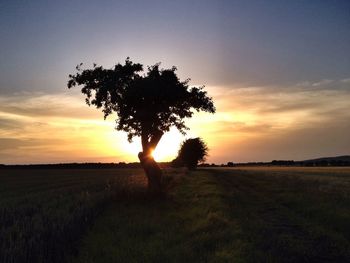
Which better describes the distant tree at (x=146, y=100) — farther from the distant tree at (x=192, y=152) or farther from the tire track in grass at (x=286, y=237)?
the distant tree at (x=192, y=152)

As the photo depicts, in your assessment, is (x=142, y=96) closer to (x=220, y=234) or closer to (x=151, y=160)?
(x=151, y=160)

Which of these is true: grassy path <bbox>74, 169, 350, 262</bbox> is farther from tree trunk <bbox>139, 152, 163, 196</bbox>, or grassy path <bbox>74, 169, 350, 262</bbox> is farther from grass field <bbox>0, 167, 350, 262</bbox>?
tree trunk <bbox>139, 152, 163, 196</bbox>

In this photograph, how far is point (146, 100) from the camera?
3259 cm

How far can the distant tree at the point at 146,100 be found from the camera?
106ft

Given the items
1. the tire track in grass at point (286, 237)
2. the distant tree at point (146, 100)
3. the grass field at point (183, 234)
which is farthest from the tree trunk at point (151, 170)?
the tire track in grass at point (286, 237)

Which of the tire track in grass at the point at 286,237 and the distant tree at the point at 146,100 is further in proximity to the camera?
the distant tree at the point at 146,100

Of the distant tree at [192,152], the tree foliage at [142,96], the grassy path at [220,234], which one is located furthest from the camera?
the distant tree at [192,152]

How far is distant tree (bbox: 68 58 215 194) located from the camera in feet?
106

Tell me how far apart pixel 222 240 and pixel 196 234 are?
1.30 metres

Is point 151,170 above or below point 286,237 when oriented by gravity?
above

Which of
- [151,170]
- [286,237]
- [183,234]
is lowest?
[286,237]

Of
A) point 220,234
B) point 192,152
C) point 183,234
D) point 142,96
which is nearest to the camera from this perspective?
point 220,234

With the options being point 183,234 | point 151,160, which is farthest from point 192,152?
point 183,234

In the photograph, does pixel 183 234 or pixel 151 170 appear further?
pixel 151 170
